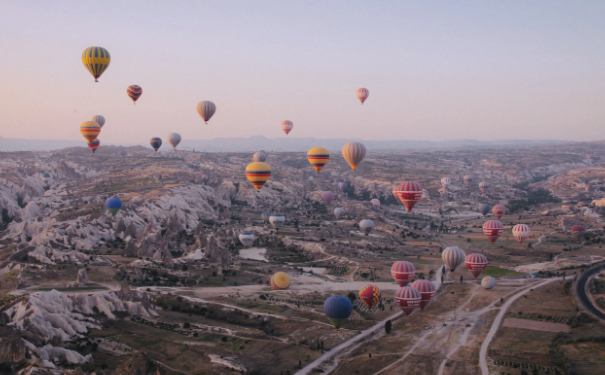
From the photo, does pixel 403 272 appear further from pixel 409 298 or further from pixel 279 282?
pixel 279 282

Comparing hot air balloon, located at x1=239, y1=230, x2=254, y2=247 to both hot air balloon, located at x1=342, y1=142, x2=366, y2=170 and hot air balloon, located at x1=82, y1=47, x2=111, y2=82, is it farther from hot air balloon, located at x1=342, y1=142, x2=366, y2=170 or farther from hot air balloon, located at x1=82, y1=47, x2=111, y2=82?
hot air balloon, located at x1=82, y1=47, x2=111, y2=82

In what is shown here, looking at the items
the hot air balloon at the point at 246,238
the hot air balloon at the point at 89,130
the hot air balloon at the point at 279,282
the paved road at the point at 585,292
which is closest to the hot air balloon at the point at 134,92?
the hot air balloon at the point at 89,130

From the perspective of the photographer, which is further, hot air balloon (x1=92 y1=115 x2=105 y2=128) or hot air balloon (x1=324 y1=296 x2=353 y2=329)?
hot air balloon (x1=92 y1=115 x2=105 y2=128)

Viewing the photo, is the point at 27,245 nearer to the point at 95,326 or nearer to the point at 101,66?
the point at 101,66

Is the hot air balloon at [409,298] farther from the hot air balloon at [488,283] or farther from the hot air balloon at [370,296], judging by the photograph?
the hot air balloon at [488,283]

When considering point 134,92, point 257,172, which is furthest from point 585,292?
point 134,92

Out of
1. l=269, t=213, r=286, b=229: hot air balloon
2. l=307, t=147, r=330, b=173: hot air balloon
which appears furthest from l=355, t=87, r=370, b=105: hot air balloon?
l=269, t=213, r=286, b=229: hot air balloon
